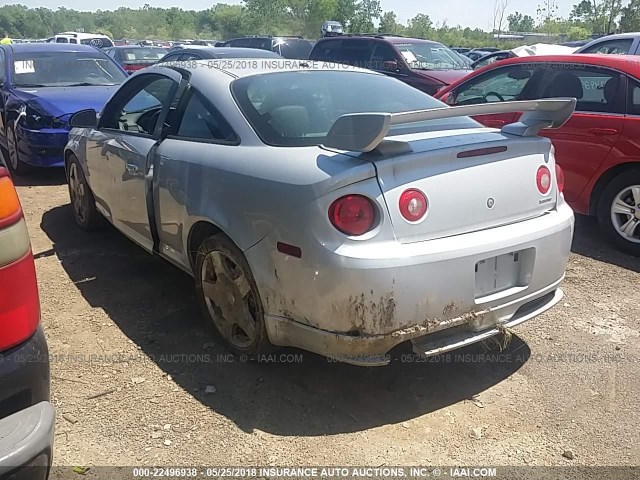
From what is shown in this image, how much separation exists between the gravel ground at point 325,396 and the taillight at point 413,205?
3.11 ft

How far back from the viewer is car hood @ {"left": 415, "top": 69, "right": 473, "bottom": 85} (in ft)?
34.7

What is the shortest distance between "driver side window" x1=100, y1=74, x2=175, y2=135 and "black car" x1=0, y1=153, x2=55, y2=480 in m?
2.29

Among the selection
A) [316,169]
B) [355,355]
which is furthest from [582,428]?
[316,169]

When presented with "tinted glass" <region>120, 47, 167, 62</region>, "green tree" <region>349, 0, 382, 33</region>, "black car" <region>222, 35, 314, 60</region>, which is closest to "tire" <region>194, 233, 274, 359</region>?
"black car" <region>222, 35, 314, 60</region>

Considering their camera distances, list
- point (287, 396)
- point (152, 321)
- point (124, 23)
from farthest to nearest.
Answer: point (124, 23) < point (152, 321) < point (287, 396)

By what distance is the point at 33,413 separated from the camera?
1.76m

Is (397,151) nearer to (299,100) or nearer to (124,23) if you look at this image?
(299,100)

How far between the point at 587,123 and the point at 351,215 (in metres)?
3.35

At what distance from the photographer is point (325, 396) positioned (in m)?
2.99

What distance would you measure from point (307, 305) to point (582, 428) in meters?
1.38

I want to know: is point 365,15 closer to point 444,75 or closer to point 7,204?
point 444,75

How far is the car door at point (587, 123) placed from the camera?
4.91 meters

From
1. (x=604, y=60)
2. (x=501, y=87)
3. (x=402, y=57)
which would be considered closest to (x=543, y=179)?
(x=604, y=60)

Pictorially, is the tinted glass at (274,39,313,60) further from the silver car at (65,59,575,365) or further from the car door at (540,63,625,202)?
the silver car at (65,59,575,365)
